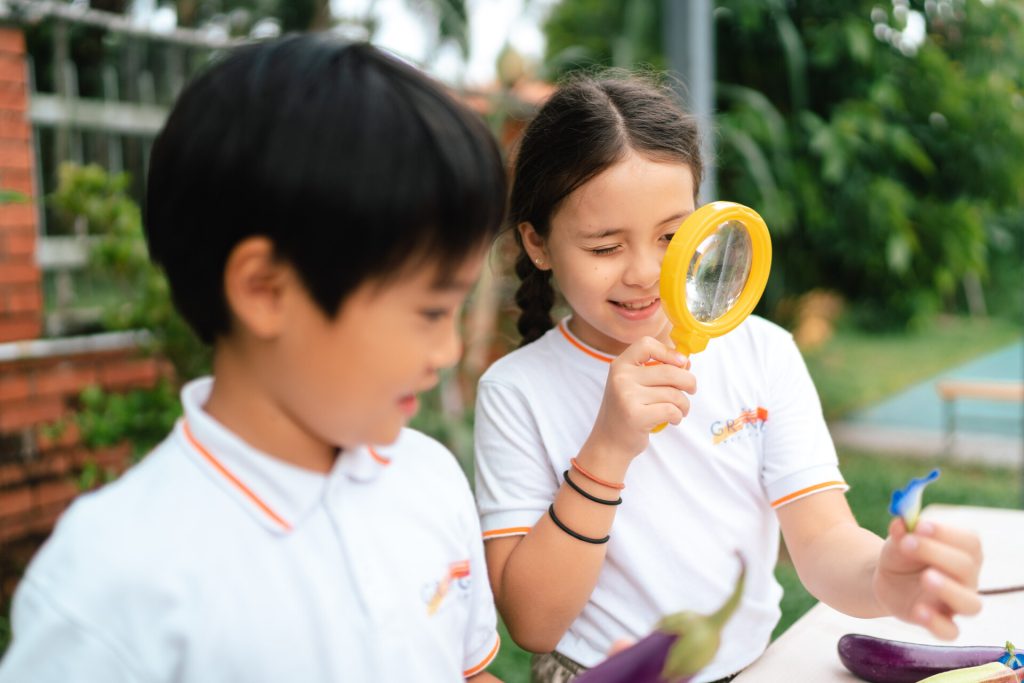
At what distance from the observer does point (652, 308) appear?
4.71ft

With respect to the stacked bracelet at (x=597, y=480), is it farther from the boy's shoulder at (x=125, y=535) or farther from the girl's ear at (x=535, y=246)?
the boy's shoulder at (x=125, y=535)

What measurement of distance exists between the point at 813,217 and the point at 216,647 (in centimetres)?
461

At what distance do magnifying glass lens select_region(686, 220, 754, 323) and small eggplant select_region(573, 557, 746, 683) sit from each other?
19.9 inches

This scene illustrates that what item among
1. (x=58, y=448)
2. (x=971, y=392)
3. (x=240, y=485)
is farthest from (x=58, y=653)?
(x=971, y=392)

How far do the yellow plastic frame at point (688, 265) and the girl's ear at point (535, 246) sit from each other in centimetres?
32

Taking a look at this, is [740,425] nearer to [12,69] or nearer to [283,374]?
[283,374]

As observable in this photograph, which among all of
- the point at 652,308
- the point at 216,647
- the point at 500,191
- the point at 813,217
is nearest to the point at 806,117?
the point at 813,217

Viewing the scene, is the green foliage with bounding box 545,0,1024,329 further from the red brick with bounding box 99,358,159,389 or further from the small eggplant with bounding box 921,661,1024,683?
the small eggplant with bounding box 921,661,1024,683

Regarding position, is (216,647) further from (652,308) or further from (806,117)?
(806,117)

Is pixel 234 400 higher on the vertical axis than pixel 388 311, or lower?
lower

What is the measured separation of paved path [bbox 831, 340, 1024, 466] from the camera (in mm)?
6570

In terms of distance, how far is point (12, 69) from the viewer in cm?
337

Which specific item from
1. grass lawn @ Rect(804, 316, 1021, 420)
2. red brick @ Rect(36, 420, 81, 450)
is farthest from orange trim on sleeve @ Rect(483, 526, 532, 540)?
grass lawn @ Rect(804, 316, 1021, 420)

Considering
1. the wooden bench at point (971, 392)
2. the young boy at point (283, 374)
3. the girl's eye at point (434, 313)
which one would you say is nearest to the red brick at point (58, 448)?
the young boy at point (283, 374)
